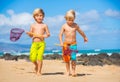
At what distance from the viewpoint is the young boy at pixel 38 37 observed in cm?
824

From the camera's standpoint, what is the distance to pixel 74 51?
320 inches

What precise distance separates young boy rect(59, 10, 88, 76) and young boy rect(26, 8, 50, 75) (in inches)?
16.2

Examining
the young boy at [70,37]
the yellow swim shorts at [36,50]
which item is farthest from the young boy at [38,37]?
the young boy at [70,37]

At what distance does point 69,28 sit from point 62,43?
1.33 ft

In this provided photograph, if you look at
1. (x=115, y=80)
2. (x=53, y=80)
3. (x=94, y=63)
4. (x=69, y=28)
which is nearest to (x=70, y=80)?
(x=53, y=80)

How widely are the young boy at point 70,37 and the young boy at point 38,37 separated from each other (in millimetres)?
411

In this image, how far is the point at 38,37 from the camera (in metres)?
8.39

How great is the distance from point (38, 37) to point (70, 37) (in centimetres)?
74

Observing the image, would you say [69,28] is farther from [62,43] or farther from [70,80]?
[70,80]

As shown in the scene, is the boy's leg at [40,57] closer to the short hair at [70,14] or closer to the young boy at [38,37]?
the young boy at [38,37]

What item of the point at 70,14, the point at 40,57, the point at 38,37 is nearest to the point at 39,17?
the point at 38,37

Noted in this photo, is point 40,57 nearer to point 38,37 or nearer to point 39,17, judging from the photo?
point 38,37

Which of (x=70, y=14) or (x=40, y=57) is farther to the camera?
(x=40, y=57)

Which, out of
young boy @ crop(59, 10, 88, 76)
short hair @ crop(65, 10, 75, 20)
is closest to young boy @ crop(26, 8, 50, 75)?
young boy @ crop(59, 10, 88, 76)
